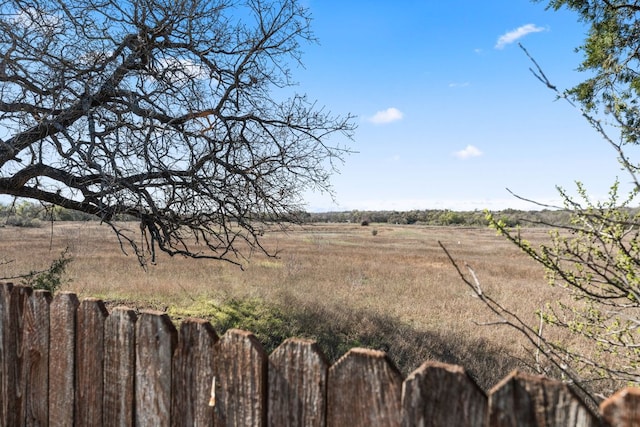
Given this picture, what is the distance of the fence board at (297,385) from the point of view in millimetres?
1228

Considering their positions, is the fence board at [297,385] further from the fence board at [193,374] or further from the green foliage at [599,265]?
the green foliage at [599,265]

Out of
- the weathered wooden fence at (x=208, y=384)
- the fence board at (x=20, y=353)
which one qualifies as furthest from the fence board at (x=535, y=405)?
the fence board at (x=20, y=353)

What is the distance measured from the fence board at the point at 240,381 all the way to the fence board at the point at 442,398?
0.46 metres

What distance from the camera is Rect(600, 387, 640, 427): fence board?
87cm

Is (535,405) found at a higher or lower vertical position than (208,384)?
higher

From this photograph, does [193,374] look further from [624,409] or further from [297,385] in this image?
[624,409]

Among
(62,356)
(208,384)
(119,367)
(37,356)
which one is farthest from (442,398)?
(37,356)

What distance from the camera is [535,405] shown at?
3.10ft

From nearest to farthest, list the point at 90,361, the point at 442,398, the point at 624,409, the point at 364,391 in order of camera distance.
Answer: the point at 624,409 < the point at 442,398 < the point at 364,391 < the point at 90,361

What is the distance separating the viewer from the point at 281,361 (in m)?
1.29

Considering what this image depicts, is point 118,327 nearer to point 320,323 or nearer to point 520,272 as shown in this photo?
point 320,323

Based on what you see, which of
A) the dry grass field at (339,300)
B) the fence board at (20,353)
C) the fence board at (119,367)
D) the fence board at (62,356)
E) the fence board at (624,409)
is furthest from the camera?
the dry grass field at (339,300)

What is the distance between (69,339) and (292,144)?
4830mm

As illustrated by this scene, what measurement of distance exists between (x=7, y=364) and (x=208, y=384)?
1151mm
